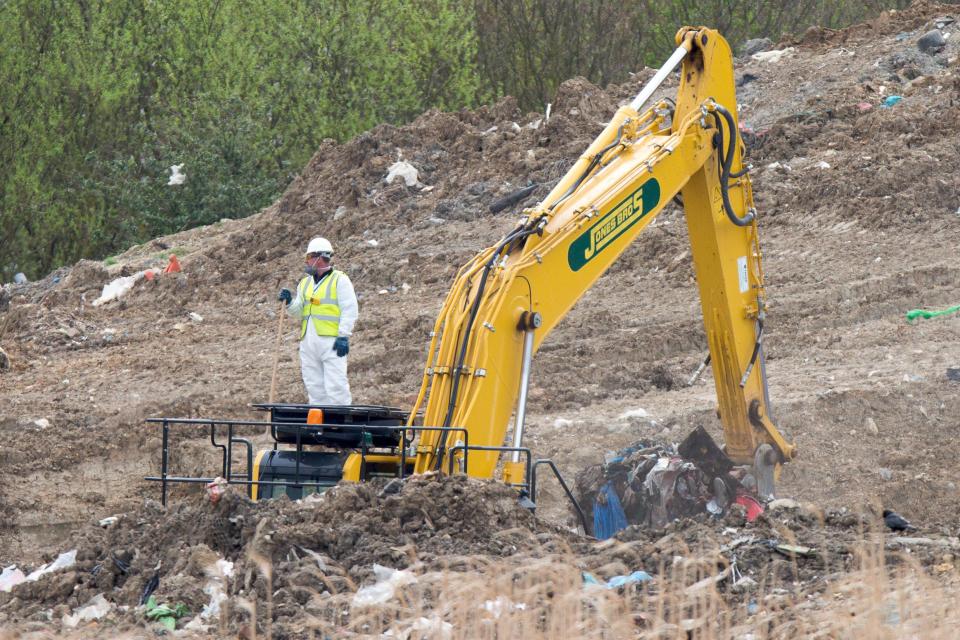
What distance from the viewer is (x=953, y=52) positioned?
2066cm

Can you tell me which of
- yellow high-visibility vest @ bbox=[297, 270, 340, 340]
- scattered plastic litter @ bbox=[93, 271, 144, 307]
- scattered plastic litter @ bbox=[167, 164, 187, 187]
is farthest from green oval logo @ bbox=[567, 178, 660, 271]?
scattered plastic litter @ bbox=[167, 164, 187, 187]

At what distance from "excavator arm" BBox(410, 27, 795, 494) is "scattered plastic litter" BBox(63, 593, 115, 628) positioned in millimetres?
1806

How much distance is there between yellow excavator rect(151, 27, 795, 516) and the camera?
7.45 m

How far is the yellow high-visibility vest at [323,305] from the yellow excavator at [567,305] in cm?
177

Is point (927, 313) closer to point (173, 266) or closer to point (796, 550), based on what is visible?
point (796, 550)

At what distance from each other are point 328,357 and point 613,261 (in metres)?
2.69

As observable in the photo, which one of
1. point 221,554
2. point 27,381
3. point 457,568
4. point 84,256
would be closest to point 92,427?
point 27,381

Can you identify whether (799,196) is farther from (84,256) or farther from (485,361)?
(84,256)

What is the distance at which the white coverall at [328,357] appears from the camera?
33.2 ft

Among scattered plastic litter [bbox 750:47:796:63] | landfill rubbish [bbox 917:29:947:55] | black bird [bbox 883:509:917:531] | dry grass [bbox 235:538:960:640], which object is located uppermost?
scattered plastic litter [bbox 750:47:796:63]

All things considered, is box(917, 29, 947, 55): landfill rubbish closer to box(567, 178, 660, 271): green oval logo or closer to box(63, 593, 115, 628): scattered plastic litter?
box(567, 178, 660, 271): green oval logo

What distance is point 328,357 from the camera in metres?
10.2

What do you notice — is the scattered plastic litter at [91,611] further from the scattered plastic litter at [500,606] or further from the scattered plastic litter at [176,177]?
the scattered plastic litter at [176,177]

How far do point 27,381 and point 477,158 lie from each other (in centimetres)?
814
